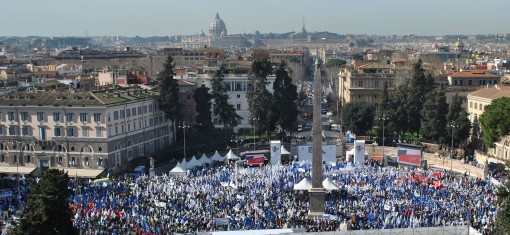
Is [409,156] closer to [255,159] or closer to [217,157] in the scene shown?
[255,159]

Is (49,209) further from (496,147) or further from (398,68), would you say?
(398,68)

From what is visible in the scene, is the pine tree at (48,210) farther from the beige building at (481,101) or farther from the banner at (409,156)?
the beige building at (481,101)

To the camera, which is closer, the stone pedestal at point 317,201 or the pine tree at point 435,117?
the stone pedestal at point 317,201

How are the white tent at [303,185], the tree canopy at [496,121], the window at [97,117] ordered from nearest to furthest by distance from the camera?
the white tent at [303,185] < the tree canopy at [496,121] < the window at [97,117]

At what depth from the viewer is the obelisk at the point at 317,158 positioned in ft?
115

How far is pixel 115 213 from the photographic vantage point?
35.2 m

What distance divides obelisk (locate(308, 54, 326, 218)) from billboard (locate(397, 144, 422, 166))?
15.4 metres

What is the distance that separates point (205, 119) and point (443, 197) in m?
28.1

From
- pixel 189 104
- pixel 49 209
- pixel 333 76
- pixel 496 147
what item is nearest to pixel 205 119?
pixel 189 104

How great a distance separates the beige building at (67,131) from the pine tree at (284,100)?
13300 millimetres

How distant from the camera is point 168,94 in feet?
194

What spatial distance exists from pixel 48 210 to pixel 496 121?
3404 cm

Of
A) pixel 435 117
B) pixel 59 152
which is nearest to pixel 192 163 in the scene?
pixel 59 152

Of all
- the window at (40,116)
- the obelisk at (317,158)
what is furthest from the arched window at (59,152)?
the obelisk at (317,158)
